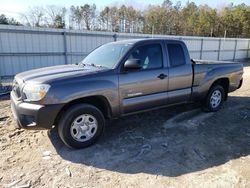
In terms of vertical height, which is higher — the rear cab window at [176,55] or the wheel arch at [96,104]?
the rear cab window at [176,55]

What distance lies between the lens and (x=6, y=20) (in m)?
28.1

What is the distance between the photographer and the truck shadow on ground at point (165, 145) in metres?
3.88

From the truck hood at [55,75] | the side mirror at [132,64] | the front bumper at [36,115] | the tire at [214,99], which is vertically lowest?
the tire at [214,99]

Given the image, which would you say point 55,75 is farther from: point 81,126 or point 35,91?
point 81,126

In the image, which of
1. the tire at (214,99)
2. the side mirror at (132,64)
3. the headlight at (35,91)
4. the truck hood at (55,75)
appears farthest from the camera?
the tire at (214,99)

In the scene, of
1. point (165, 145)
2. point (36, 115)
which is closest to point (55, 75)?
point (36, 115)

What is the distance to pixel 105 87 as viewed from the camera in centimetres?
427

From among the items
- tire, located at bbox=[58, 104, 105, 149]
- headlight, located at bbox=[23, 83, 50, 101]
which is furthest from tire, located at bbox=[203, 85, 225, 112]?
headlight, located at bbox=[23, 83, 50, 101]

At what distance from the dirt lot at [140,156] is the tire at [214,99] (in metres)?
0.59

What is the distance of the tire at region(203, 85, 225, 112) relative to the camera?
625cm

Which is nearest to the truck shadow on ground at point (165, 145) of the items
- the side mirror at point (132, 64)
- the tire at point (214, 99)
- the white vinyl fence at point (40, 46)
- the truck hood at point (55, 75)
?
the tire at point (214, 99)

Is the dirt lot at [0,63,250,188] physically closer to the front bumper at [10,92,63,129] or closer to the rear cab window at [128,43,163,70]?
the front bumper at [10,92,63,129]

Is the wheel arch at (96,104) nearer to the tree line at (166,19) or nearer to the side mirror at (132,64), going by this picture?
the side mirror at (132,64)

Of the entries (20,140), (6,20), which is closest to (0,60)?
(20,140)
